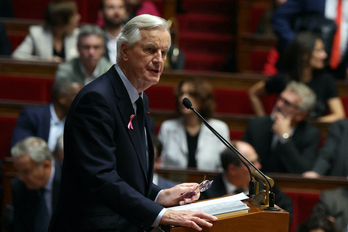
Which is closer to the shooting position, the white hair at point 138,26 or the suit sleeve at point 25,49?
the white hair at point 138,26

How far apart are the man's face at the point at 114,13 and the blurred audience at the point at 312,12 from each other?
0.83 metres

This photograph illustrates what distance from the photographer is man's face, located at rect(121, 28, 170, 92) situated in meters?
0.91

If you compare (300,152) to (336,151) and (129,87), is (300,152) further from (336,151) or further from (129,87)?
(129,87)

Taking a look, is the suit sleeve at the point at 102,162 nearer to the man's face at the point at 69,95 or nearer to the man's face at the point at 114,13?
the man's face at the point at 69,95

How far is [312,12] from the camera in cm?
266

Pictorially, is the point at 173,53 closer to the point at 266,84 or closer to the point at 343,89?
the point at 266,84

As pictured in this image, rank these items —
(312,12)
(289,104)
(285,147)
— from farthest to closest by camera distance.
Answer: (312,12), (289,104), (285,147)

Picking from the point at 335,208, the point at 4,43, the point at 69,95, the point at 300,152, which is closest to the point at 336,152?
the point at 300,152

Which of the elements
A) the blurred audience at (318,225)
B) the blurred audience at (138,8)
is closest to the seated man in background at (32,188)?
the blurred audience at (318,225)

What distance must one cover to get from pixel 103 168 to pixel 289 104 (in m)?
1.50

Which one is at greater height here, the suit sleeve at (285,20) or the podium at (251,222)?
the suit sleeve at (285,20)

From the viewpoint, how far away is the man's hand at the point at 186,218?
0.84 m

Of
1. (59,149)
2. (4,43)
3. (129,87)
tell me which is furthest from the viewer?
(4,43)

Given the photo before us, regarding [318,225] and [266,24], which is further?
[266,24]
